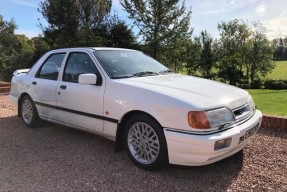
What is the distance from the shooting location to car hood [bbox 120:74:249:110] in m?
3.80

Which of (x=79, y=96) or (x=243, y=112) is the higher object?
(x=79, y=96)

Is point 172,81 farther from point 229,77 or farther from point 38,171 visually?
point 229,77

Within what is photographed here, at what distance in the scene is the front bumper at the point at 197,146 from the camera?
139 inches

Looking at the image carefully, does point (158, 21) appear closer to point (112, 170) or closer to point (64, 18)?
point (64, 18)

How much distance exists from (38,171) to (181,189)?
6.24 feet

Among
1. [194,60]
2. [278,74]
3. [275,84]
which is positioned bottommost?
[275,84]

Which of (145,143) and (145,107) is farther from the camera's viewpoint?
(145,143)

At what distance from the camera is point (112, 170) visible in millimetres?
4219

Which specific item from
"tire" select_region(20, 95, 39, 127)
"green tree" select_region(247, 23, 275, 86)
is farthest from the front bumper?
"green tree" select_region(247, 23, 275, 86)

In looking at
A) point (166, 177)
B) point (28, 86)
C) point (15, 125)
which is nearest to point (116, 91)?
point (166, 177)

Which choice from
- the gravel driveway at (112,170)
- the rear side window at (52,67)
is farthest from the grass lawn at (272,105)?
the rear side window at (52,67)

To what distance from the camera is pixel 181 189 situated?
12.0ft

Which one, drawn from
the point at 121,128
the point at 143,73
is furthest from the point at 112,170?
the point at 143,73

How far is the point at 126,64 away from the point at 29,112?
100 inches
